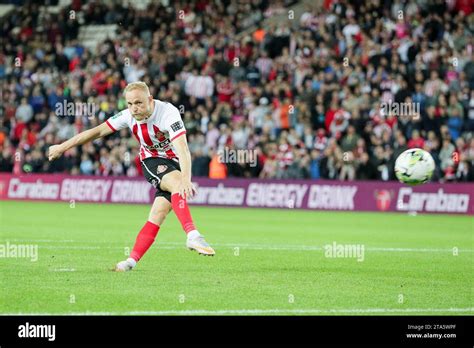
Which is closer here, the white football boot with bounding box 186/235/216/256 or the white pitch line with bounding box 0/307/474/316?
the white pitch line with bounding box 0/307/474/316

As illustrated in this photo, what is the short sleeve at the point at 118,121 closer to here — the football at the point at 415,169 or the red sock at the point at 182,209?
the red sock at the point at 182,209

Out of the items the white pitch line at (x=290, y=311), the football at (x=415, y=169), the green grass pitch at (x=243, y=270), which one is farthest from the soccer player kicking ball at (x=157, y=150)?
the football at (x=415, y=169)

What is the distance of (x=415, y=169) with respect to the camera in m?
14.8

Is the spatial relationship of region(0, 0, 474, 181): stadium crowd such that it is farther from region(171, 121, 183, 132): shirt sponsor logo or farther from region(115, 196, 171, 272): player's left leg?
region(171, 121, 183, 132): shirt sponsor logo

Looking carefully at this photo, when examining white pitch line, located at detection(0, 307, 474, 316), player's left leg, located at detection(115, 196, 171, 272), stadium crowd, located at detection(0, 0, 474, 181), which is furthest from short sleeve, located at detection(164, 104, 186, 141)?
stadium crowd, located at detection(0, 0, 474, 181)

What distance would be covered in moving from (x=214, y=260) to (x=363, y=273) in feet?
7.61

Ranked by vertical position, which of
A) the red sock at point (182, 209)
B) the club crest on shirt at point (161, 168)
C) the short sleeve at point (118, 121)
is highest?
the short sleeve at point (118, 121)

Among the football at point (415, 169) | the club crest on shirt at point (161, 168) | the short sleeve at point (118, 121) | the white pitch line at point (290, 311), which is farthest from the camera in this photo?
the football at point (415, 169)

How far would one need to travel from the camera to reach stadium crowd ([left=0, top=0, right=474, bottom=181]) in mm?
28984

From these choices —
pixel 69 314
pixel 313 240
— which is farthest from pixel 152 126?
pixel 313 240

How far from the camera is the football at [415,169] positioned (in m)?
14.8

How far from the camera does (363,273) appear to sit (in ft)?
44.8

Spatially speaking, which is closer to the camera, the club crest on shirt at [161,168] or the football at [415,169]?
the club crest on shirt at [161,168]

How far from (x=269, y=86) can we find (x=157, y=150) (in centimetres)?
1905
